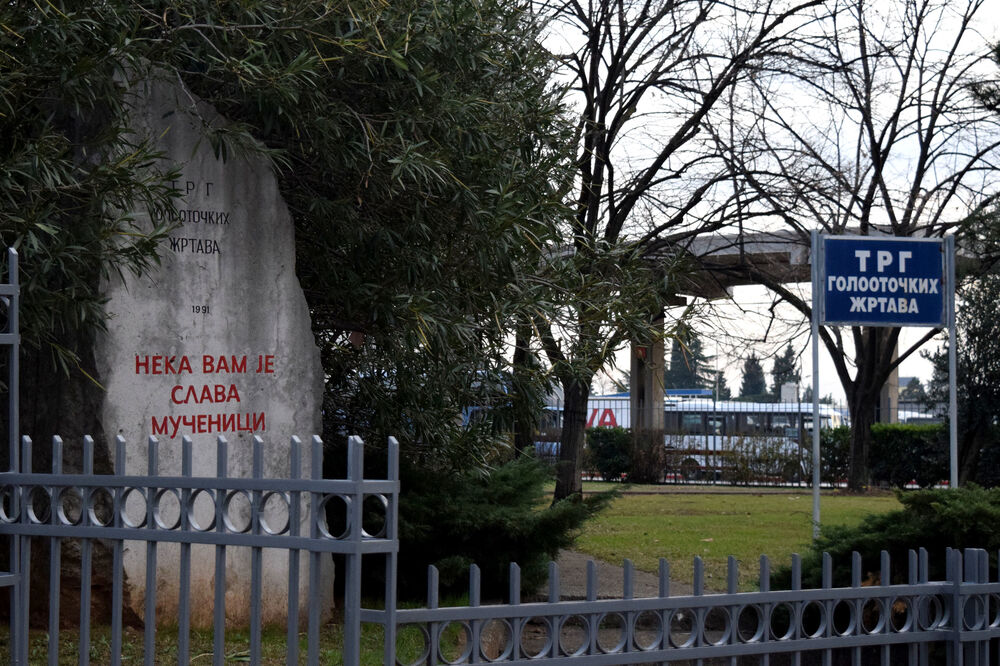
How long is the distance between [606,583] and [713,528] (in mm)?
5474

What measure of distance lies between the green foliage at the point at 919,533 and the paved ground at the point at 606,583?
1.93 meters

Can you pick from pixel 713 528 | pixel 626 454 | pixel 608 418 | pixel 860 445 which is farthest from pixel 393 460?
pixel 608 418

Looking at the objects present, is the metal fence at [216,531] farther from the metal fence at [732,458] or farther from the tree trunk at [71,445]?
the metal fence at [732,458]

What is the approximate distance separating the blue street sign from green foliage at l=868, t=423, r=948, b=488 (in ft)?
42.3

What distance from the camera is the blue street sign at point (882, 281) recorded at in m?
11.5

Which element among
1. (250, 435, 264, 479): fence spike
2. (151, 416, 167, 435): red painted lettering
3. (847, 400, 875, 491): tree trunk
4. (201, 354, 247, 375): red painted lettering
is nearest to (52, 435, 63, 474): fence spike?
(250, 435, 264, 479): fence spike

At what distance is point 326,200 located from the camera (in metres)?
8.50

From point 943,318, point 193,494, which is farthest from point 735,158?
point 193,494

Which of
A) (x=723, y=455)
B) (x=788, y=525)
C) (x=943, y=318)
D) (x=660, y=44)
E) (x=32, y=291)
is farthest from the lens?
(x=723, y=455)

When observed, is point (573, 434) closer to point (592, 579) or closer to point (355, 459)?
point (592, 579)

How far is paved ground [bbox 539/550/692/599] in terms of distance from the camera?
9.24 m

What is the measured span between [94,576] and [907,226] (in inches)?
726

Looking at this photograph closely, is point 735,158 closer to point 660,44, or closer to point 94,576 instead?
point 660,44

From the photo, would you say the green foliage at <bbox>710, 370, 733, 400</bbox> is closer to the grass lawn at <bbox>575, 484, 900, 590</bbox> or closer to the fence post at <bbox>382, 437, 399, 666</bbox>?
the grass lawn at <bbox>575, 484, 900, 590</bbox>
